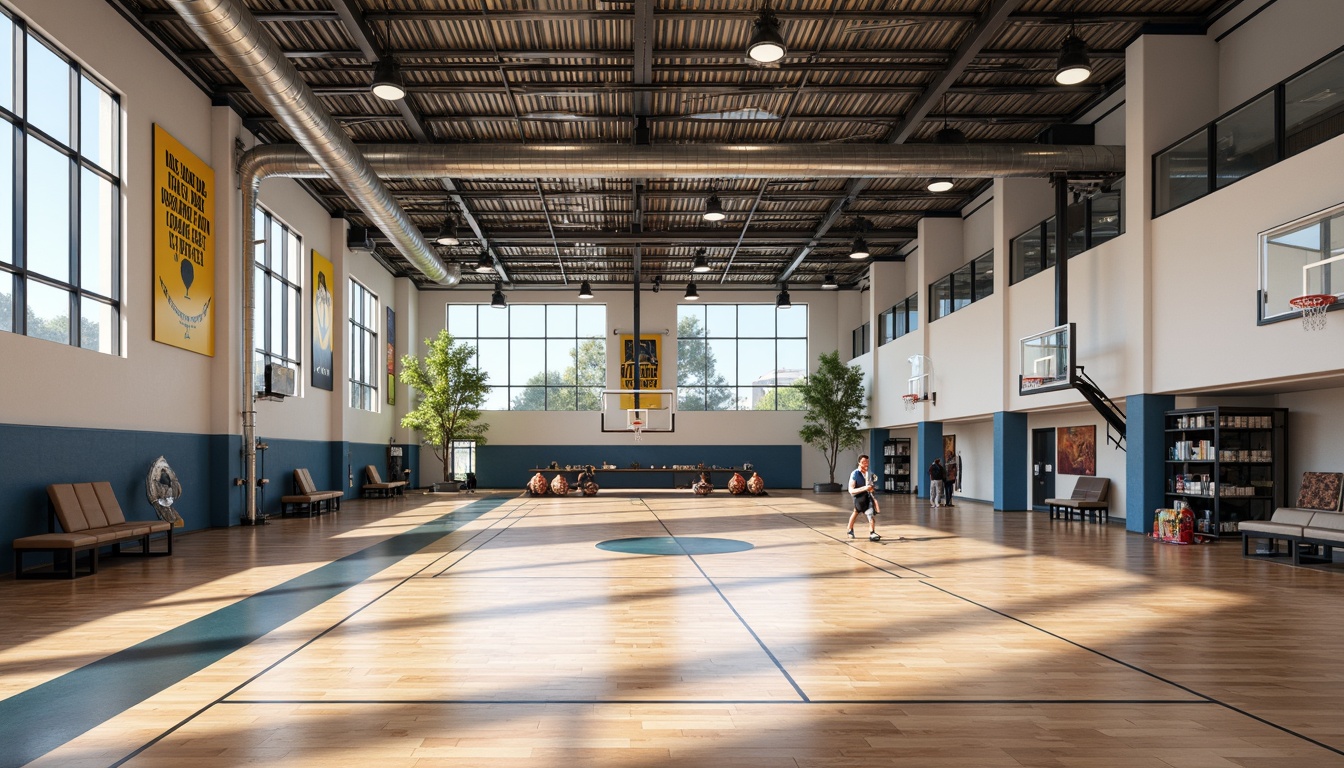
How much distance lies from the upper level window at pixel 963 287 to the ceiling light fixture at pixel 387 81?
13771 millimetres

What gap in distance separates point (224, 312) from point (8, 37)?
20.6 feet

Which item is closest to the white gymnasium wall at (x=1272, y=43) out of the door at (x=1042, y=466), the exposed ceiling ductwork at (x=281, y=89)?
the door at (x=1042, y=466)

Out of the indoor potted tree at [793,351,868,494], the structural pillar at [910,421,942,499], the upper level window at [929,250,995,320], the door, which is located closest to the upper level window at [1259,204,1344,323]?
the upper level window at [929,250,995,320]

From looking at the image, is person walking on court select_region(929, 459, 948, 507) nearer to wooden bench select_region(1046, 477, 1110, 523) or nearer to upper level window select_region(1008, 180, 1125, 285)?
wooden bench select_region(1046, 477, 1110, 523)

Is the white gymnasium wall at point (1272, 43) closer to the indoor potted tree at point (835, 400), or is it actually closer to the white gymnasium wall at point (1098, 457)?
the white gymnasium wall at point (1098, 457)

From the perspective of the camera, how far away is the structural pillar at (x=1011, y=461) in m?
20.2

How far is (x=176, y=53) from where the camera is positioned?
14648 millimetres

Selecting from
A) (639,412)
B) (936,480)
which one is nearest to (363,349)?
(639,412)

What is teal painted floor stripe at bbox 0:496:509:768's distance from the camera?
4695 mm

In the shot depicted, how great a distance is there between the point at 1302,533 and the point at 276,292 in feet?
65.2

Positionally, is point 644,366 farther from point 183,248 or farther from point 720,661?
point 720,661

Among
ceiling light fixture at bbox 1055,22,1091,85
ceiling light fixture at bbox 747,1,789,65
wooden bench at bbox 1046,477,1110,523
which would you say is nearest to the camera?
ceiling light fixture at bbox 747,1,789,65

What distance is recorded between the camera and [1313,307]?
422 inches

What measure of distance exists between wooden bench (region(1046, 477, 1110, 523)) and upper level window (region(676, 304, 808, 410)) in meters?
16.7
